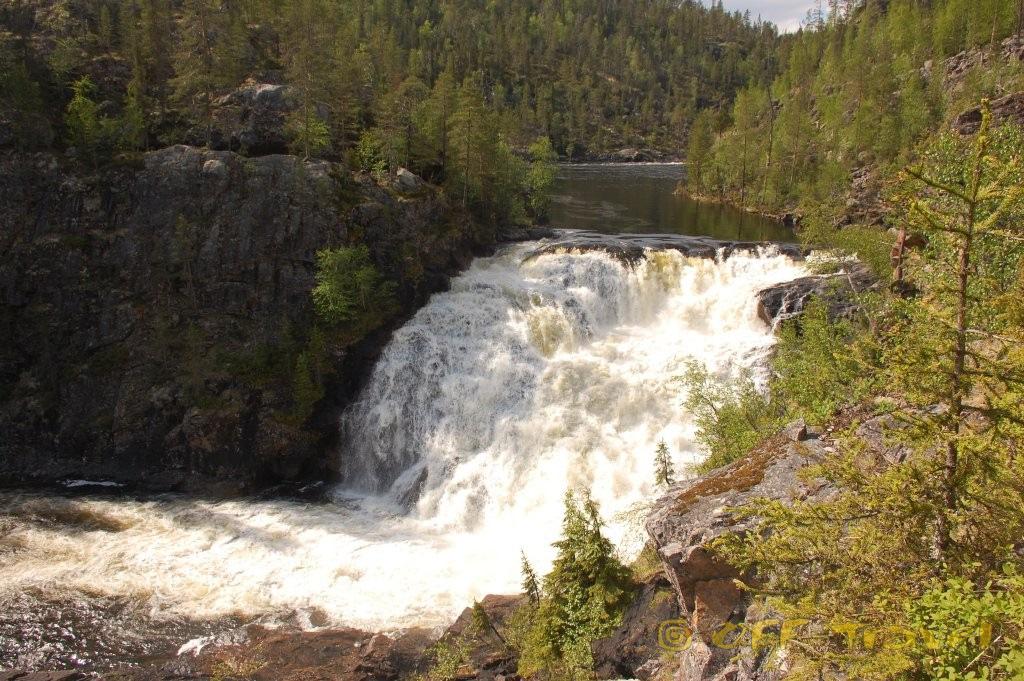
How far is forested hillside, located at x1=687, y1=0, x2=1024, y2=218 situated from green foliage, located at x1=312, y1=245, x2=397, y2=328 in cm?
3501

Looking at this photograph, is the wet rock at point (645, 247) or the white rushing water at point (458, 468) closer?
the white rushing water at point (458, 468)

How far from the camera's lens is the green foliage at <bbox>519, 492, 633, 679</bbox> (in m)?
14.5

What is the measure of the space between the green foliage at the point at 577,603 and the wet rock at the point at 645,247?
22600 millimetres

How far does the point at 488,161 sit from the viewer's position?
43125mm

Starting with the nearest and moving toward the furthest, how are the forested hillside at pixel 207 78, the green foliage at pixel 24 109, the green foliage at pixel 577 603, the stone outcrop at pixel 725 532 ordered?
the stone outcrop at pixel 725 532 → the green foliage at pixel 577 603 → the green foliage at pixel 24 109 → the forested hillside at pixel 207 78

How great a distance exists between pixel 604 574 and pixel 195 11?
4764 cm

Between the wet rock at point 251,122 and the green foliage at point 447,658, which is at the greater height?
the wet rock at point 251,122

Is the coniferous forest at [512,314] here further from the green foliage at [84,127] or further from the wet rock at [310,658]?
the wet rock at [310,658]

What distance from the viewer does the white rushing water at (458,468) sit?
2036 centimetres

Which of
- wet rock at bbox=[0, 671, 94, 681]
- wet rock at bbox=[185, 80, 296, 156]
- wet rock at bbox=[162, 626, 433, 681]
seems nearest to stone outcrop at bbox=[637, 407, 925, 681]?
wet rock at bbox=[162, 626, 433, 681]

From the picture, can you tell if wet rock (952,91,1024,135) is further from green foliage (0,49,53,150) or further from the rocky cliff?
green foliage (0,49,53,150)

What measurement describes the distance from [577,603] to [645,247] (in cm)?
2555

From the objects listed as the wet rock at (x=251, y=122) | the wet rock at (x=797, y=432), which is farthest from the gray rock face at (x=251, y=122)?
the wet rock at (x=797, y=432)

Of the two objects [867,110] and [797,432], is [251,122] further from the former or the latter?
[867,110]
